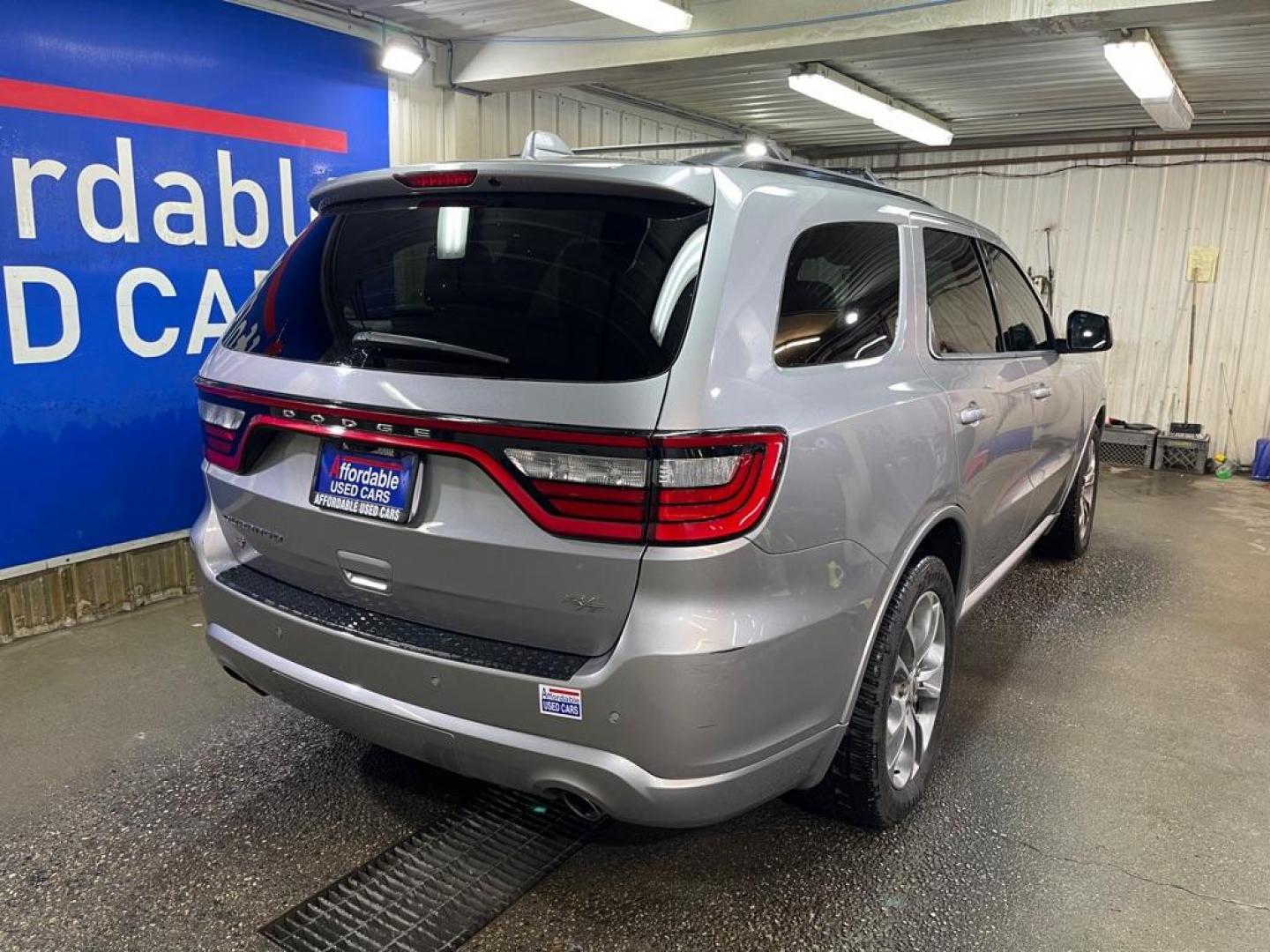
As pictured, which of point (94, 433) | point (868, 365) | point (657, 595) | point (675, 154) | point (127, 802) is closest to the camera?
point (657, 595)

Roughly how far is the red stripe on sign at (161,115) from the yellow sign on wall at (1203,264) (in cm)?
720

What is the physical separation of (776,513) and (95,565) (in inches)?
139

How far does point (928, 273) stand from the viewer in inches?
108

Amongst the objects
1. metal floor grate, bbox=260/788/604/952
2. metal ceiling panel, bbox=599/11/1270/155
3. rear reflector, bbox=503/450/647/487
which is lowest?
metal floor grate, bbox=260/788/604/952

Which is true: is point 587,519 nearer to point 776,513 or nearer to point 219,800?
point 776,513

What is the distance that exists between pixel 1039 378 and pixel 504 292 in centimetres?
239

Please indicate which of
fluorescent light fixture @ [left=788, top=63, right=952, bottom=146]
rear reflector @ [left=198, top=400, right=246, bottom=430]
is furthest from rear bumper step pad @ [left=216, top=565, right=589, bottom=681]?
fluorescent light fixture @ [left=788, top=63, right=952, bottom=146]

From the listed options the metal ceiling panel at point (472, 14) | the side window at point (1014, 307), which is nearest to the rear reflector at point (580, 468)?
the side window at point (1014, 307)

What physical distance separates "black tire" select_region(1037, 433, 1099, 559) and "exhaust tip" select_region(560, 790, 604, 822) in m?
3.53

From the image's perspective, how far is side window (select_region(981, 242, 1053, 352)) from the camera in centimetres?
344

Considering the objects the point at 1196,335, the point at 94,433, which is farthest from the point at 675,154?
the point at 94,433

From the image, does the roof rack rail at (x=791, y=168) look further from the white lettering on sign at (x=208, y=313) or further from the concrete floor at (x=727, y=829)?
the white lettering on sign at (x=208, y=313)

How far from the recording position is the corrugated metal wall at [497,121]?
5.45m

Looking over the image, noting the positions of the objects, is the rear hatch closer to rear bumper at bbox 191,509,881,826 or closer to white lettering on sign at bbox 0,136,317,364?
rear bumper at bbox 191,509,881,826
